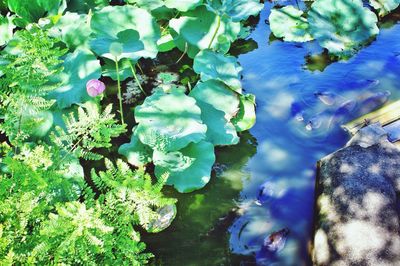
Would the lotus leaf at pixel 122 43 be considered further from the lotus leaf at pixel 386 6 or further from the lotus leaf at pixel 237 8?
the lotus leaf at pixel 386 6

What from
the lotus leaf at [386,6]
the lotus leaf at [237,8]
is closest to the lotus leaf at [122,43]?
the lotus leaf at [237,8]

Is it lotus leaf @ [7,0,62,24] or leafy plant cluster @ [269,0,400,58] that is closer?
lotus leaf @ [7,0,62,24]

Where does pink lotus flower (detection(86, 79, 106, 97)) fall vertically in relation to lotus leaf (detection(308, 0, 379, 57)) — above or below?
above

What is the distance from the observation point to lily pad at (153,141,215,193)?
2.79 metres

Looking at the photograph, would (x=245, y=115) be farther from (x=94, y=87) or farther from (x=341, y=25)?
(x=341, y=25)

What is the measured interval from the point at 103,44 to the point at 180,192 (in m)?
1.39

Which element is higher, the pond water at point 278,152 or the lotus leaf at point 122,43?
the lotus leaf at point 122,43

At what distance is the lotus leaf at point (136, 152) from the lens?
2.92 metres

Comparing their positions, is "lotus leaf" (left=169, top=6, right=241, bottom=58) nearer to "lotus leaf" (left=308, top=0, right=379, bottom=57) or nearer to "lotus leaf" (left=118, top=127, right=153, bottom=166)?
"lotus leaf" (left=308, top=0, right=379, bottom=57)

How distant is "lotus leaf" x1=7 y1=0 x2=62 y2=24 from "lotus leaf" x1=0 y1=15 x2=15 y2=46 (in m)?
0.12

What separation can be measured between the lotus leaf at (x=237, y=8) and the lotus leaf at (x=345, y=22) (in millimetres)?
575

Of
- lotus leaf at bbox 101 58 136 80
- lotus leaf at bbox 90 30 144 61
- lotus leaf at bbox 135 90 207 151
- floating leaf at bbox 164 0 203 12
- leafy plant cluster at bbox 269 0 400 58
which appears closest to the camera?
lotus leaf at bbox 135 90 207 151

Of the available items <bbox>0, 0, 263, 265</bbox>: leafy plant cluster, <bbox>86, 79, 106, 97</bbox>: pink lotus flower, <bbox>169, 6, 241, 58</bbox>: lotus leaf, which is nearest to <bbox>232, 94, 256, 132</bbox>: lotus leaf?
<bbox>0, 0, 263, 265</bbox>: leafy plant cluster

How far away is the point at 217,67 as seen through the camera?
11.2 ft
